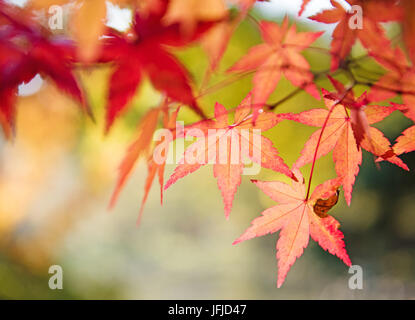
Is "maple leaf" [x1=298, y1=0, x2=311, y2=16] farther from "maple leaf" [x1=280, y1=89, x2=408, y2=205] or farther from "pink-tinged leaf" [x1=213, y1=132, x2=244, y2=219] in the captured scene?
"pink-tinged leaf" [x1=213, y1=132, x2=244, y2=219]

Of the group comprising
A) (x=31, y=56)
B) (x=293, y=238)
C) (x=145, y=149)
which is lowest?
(x=293, y=238)

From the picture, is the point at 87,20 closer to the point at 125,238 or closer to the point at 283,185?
the point at 283,185

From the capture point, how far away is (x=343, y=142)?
59 cm

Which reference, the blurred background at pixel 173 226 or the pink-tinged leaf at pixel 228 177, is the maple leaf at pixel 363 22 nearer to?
the pink-tinged leaf at pixel 228 177

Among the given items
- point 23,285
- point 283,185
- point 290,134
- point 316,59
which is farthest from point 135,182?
point 283,185

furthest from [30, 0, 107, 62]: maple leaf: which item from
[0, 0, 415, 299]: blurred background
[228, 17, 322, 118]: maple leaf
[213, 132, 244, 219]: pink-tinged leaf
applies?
[0, 0, 415, 299]: blurred background

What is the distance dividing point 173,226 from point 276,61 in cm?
344

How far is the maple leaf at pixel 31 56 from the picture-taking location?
15.9 inches

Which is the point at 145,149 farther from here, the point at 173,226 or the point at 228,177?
the point at 173,226

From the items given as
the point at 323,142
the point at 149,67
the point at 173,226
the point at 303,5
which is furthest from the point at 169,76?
the point at 173,226

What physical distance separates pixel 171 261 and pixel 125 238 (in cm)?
58

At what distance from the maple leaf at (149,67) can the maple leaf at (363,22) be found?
0.85 ft

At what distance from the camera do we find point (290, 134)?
2932 mm

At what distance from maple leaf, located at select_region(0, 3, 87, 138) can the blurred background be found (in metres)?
2.06
